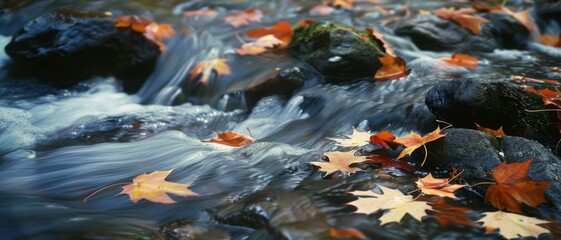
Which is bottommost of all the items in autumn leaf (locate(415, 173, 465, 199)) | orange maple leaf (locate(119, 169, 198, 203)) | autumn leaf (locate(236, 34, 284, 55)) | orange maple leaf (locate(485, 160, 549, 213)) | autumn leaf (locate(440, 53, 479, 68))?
autumn leaf (locate(236, 34, 284, 55))

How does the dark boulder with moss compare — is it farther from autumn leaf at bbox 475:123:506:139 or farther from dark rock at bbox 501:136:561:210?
dark rock at bbox 501:136:561:210

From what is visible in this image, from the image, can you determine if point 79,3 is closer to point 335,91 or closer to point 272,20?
point 272,20

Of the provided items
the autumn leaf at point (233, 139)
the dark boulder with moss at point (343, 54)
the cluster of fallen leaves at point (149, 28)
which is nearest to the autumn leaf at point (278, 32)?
the dark boulder with moss at point (343, 54)

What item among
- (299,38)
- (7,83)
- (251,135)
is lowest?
(7,83)

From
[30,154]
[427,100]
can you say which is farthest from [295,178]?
[30,154]

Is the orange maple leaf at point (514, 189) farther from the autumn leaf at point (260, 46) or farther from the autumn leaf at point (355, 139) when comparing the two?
the autumn leaf at point (260, 46)

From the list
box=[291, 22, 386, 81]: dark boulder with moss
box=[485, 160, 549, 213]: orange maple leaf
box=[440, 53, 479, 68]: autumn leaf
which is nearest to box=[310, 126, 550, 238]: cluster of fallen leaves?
box=[485, 160, 549, 213]: orange maple leaf

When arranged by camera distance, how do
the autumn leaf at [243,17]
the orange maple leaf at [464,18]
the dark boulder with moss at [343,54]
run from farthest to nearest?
the autumn leaf at [243,17]
the orange maple leaf at [464,18]
the dark boulder with moss at [343,54]
